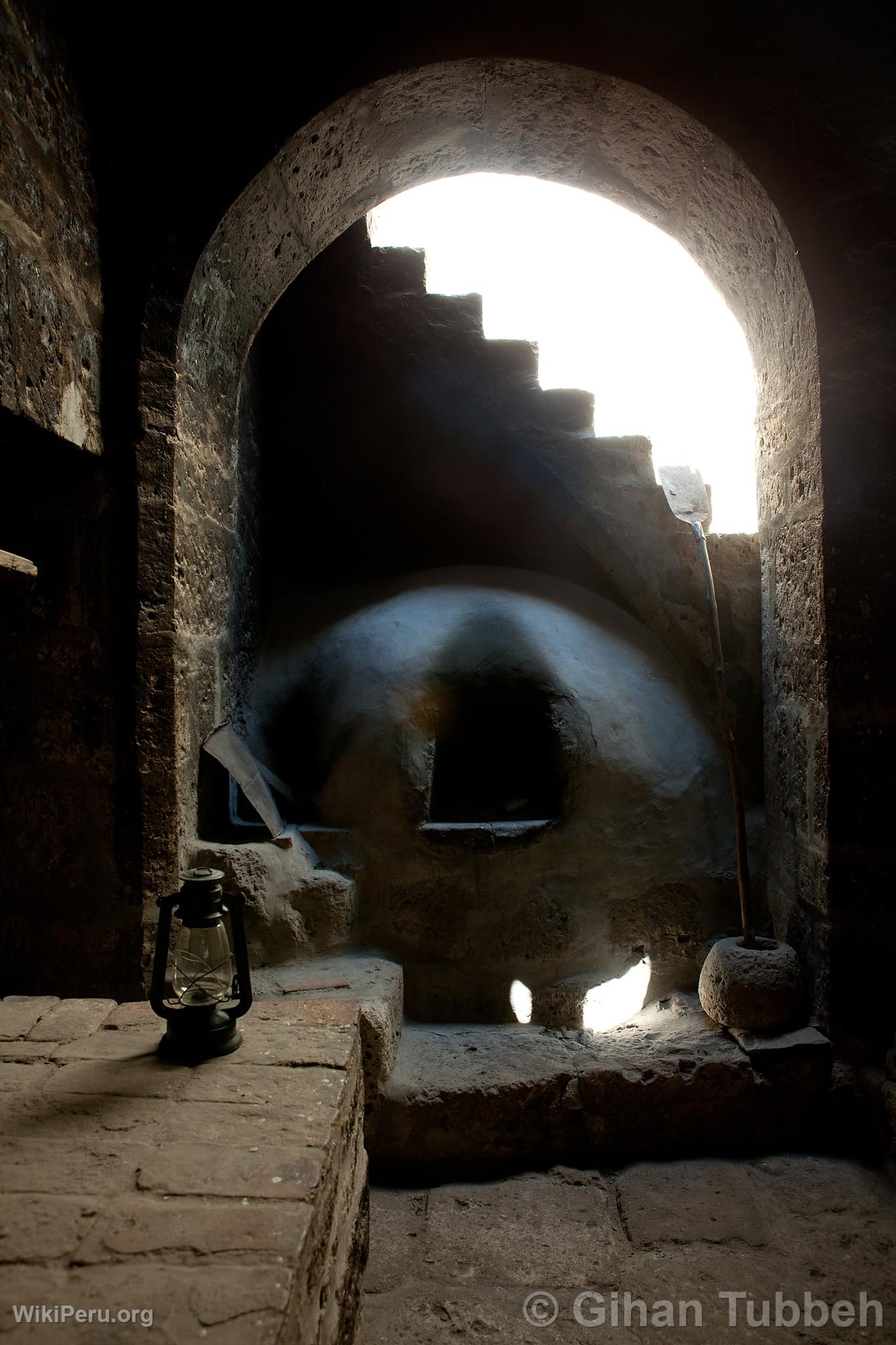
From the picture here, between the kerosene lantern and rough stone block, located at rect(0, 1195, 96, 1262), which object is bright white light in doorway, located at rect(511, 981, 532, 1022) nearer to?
the kerosene lantern

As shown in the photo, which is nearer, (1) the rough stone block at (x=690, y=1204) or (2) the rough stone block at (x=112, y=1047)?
(2) the rough stone block at (x=112, y=1047)

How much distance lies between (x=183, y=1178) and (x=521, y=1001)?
2030 mm

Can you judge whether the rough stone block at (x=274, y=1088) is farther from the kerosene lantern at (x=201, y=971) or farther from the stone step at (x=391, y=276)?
the stone step at (x=391, y=276)

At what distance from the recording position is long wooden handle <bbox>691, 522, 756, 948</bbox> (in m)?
3.03

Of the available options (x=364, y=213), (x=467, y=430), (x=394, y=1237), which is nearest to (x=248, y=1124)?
(x=394, y=1237)

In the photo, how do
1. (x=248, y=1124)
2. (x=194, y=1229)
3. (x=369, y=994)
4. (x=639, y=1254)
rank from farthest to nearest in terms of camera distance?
(x=369, y=994) → (x=639, y=1254) → (x=248, y=1124) → (x=194, y=1229)

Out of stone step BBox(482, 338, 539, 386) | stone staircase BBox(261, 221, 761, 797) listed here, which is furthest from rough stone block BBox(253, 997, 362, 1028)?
stone step BBox(482, 338, 539, 386)

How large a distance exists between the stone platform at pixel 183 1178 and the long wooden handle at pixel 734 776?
5.65 ft

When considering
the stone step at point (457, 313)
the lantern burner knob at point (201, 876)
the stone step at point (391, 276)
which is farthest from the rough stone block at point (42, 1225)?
the stone step at point (391, 276)

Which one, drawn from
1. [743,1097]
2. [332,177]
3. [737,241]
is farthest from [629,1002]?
[332,177]

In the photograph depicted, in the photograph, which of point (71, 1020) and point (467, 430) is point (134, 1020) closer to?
point (71, 1020)

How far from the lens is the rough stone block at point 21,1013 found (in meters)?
1.92

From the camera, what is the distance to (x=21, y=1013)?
203 centimetres

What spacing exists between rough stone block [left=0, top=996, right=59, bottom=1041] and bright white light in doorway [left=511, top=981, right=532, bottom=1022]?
1.74 meters
